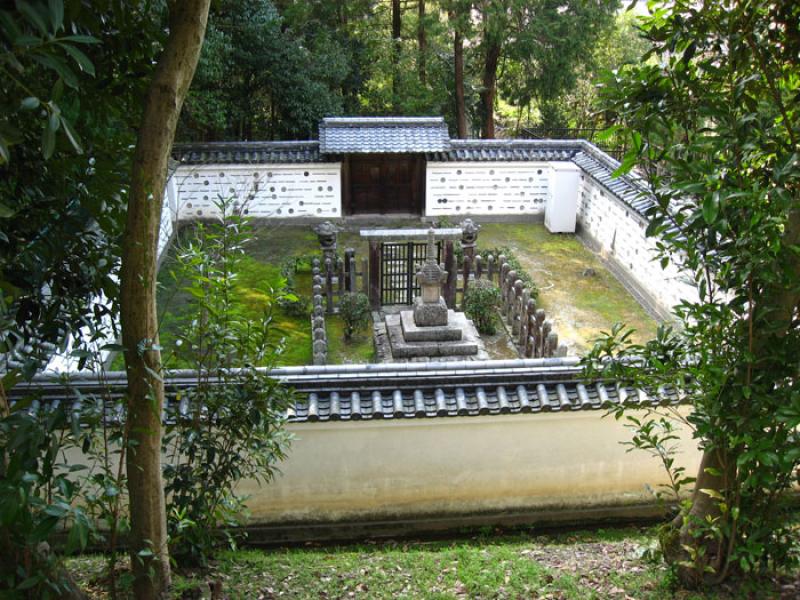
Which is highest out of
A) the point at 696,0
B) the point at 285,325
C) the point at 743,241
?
the point at 696,0

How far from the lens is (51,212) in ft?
13.7

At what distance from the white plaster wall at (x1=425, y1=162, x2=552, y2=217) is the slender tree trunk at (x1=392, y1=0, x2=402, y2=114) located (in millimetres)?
3289

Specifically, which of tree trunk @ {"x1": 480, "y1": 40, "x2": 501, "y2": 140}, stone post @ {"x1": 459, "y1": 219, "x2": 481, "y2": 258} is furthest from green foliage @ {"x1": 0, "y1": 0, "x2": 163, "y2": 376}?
tree trunk @ {"x1": 480, "y1": 40, "x2": 501, "y2": 140}

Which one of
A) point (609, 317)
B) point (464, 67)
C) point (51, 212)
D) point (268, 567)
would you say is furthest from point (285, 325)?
point (464, 67)

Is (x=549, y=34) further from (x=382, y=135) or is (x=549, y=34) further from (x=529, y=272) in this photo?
(x=529, y=272)

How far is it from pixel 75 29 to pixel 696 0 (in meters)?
3.37

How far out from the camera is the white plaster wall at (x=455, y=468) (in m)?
7.69

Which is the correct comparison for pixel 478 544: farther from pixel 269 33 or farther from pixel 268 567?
pixel 269 33

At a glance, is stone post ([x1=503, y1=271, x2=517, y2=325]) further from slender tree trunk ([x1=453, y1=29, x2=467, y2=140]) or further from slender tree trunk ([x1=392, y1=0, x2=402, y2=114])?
slender tree trunk ([x1=392, y1=0, x2=402, y2=114])

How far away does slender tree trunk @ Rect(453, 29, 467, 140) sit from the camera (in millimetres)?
19189

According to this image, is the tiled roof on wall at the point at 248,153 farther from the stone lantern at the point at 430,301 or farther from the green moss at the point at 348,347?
the stone lantern at the point at 430,301

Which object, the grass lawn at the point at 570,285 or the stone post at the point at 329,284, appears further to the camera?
the stone post at the point at 329,284

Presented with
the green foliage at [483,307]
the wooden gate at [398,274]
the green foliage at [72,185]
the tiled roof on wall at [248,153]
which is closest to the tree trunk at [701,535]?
the green foliage at [72,185]

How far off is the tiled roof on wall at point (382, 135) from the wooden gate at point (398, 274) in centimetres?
371
